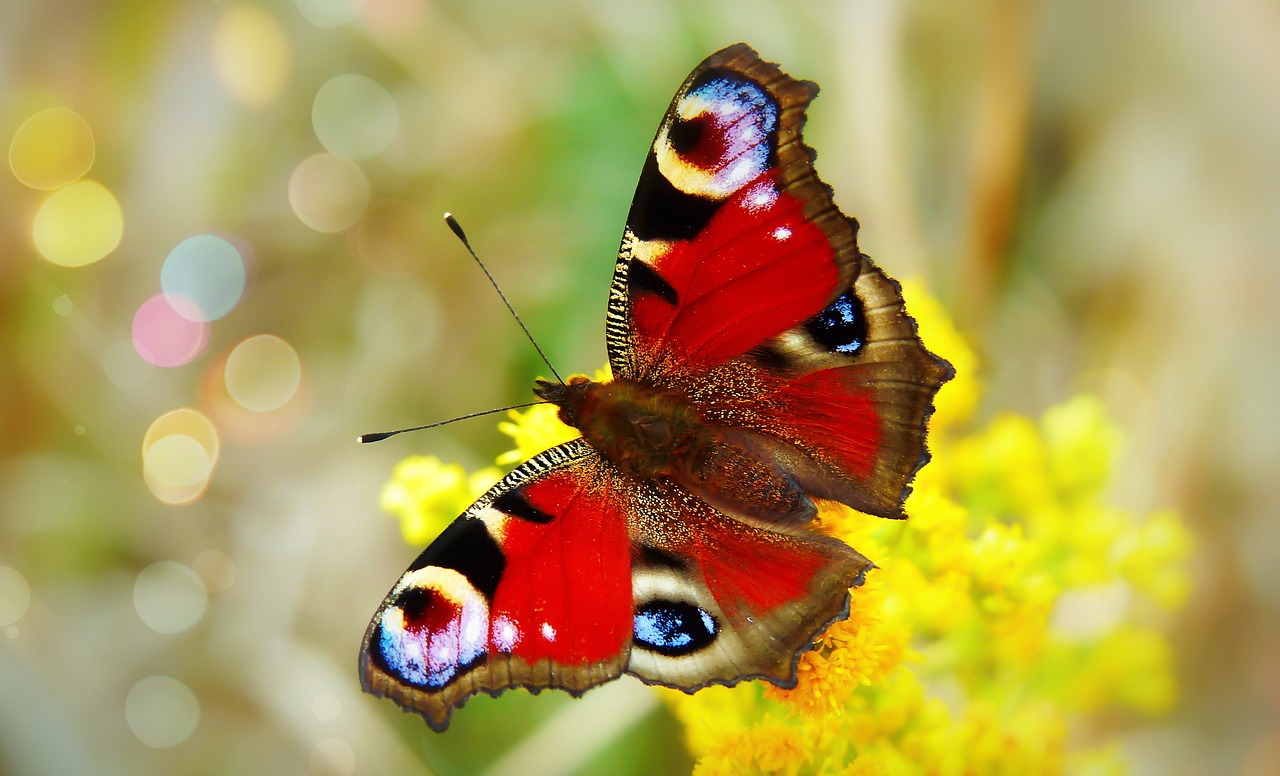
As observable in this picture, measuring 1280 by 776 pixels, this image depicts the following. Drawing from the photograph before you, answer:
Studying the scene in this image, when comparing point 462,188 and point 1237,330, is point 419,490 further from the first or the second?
point 1237,330

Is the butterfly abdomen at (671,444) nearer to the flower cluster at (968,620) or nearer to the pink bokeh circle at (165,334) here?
the flower cluster at (968,620)

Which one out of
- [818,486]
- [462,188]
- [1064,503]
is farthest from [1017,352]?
[462,188]

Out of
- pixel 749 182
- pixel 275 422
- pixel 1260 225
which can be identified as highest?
pixel 749 182

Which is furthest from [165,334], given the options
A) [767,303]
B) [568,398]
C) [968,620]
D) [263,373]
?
[968,620]

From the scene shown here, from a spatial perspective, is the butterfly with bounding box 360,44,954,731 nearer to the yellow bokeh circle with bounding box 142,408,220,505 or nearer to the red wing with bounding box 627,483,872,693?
the red wing with bounding box 627,483,872,693

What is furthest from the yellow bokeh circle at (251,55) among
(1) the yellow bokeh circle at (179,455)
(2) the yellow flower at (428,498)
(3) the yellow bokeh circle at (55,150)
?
(2) the yellow flower at (428,498)

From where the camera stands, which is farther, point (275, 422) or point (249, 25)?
point (249, 25)
